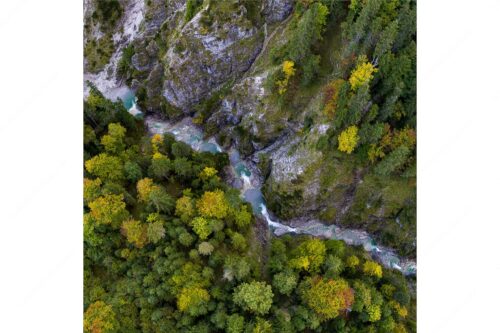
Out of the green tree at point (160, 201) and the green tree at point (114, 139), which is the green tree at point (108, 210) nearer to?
the green tree at point (160, 201)

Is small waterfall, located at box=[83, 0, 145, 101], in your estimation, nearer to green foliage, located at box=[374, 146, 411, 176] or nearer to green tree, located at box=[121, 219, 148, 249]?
green tree, located at box=[121, 219, 148, 249]

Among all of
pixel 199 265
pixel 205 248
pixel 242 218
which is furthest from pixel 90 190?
pixel 242 218

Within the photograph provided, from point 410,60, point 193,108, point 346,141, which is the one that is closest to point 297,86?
point 346,141

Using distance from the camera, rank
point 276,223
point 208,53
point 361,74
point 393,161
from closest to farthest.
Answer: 1. point 361,74
2. point 393,161
3. point 276,223
4. point 208,53

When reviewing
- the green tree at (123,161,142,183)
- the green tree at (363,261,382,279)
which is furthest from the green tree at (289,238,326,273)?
the green tree at (123,161,142,183)

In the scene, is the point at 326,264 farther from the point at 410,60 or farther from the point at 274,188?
the point at 410,60

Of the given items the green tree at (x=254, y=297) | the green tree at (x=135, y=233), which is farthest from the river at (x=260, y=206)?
the green tree at (x=135, y=233)

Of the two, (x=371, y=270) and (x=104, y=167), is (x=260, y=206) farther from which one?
(x=104, y=167)
